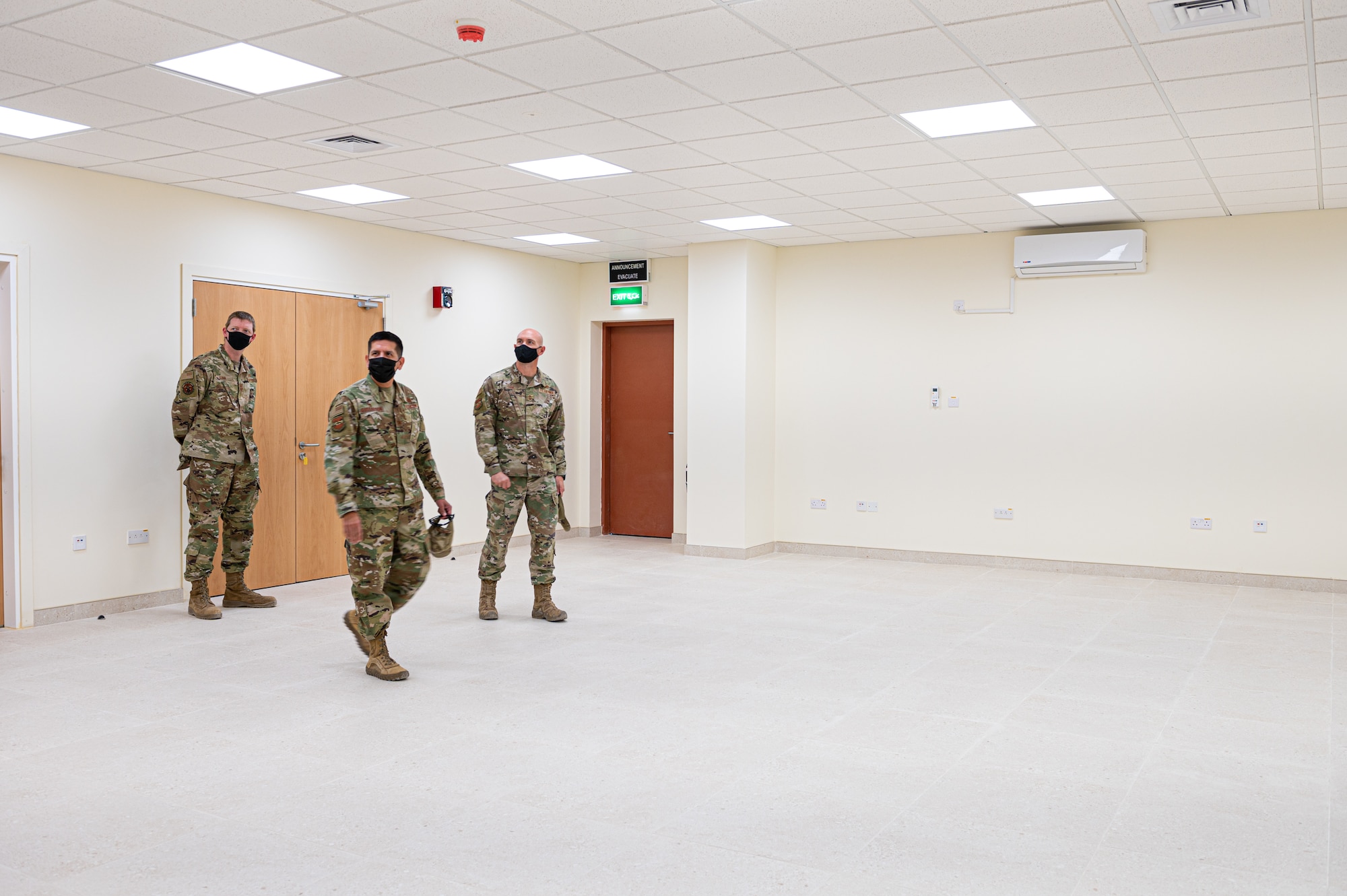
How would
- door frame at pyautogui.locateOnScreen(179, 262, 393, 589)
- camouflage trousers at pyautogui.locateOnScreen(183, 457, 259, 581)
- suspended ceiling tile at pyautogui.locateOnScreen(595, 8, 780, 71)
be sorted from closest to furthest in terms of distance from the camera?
suspended ceiling tile at pyautogui.locateOnScreen(595, 8, 780, 71)
camouflage trousers at pyautogui.locateOnScreen(183, 457, 259, 581)
door frame at pyautogui.locateOnScreen(179, 262, 393, 589)

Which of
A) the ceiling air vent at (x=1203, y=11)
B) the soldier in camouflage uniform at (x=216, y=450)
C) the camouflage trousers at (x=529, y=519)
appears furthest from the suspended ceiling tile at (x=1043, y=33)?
the soldier in camouflage uniform at (x=216, y=450)

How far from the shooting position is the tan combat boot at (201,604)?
630 cm

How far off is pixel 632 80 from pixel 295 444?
13.7 feet

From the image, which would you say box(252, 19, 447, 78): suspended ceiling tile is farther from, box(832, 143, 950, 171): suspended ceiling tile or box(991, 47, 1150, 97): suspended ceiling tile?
box(832, 143, 950, 171): suspended ceiling tile

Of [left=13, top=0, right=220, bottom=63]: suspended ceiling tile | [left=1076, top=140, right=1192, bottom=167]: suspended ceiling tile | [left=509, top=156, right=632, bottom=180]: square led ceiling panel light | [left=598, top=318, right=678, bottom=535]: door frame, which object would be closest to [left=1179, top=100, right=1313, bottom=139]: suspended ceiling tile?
[left=1076, top=140, right=1192, bottom=167]: suspended ceiling tile

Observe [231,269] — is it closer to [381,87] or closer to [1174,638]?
[381,87]

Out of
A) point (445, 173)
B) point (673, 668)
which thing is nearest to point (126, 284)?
point (445, 173)

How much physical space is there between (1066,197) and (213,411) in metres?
5.67

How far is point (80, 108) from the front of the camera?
4973mm

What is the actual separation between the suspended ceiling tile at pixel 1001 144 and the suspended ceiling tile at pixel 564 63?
6.49 ft

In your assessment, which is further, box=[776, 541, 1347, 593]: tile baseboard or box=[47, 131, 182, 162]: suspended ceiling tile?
box=[776, 541, 1347, 593]: tile baseboard

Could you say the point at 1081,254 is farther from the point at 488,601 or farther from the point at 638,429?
the point at 488,601

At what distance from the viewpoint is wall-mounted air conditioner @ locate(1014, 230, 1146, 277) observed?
778 centimetres

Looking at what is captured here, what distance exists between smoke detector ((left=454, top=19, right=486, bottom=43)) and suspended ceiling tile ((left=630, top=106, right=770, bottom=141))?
1301 millimetres
